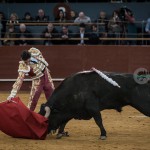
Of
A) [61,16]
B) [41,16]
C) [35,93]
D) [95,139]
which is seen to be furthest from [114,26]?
[95,139]

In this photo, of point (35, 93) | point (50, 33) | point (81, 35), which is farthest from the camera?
point (81, 35)

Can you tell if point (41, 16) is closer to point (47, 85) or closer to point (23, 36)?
point (23, 36)

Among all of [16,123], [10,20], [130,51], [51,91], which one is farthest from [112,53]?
[16,123]

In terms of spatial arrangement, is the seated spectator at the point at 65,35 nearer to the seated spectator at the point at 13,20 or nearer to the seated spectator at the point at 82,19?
the seated spectator at the point at 82,19

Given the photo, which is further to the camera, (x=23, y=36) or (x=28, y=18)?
(x=28, y=18)

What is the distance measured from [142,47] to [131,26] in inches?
22.6

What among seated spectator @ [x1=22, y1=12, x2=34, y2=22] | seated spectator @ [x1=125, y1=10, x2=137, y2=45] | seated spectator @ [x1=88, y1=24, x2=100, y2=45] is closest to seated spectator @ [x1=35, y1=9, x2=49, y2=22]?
seated spectator @ [x1=22, y1=12, x2=34, y2=22]

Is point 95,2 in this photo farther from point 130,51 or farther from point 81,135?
point 81,135

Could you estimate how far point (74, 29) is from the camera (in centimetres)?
1371

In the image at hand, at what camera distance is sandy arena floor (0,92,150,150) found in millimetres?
6684

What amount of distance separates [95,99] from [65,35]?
20.7ft

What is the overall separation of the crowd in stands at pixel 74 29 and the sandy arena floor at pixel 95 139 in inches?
178

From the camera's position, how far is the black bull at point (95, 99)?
722cm

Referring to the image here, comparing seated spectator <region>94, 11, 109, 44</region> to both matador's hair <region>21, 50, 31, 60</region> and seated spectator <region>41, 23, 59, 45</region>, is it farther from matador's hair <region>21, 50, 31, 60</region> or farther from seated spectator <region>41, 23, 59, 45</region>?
matador's hair <region>21, 50, 31, 60</region>
